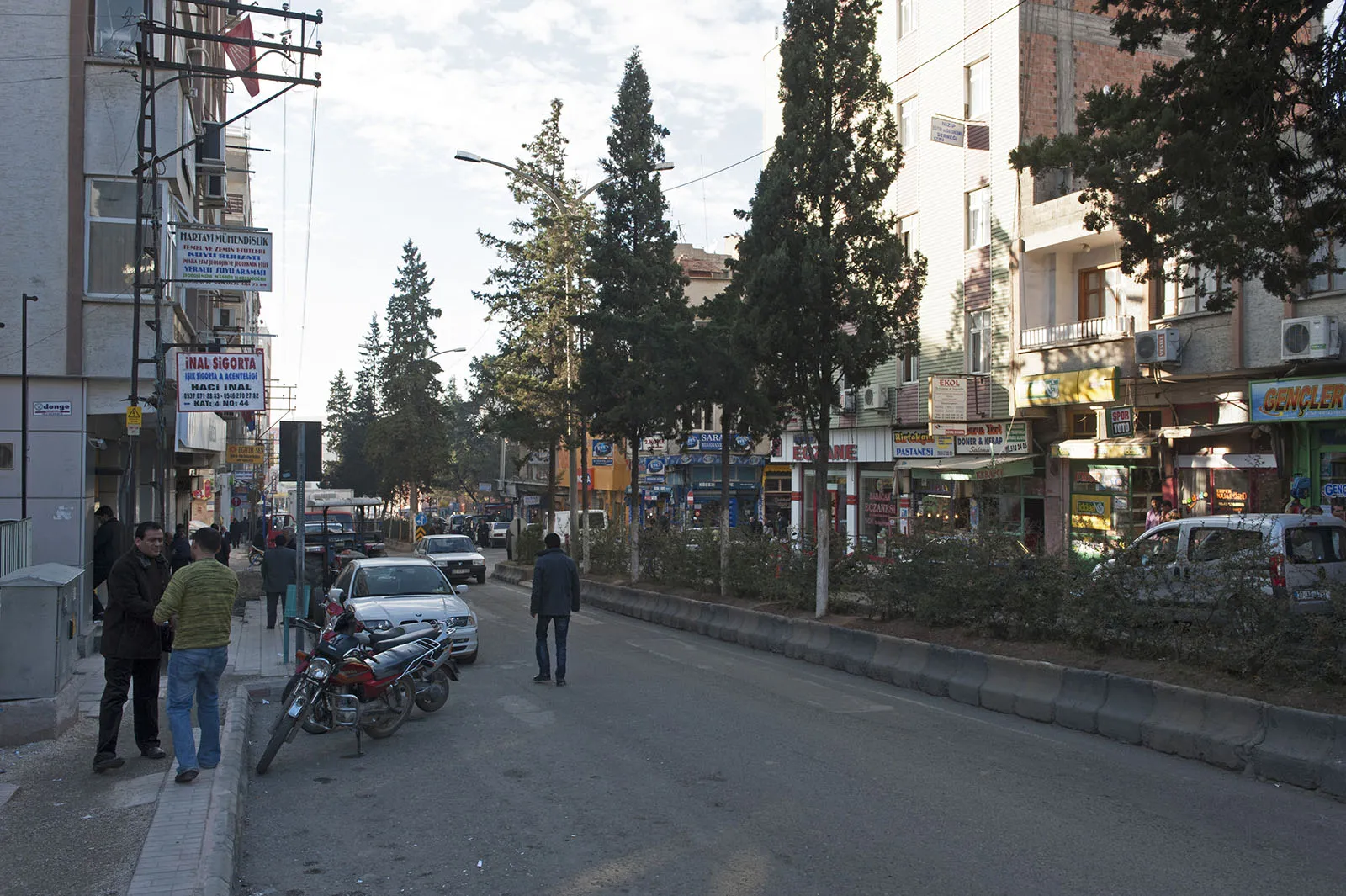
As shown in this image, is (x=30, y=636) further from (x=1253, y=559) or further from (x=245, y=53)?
(x=245, y=53)

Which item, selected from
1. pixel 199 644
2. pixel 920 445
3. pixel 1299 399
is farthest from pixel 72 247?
pixel 920 445

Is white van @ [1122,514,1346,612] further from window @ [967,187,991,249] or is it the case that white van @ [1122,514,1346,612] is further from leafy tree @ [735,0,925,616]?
window @ [967,187,991,249]

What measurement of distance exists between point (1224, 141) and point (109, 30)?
16.0m

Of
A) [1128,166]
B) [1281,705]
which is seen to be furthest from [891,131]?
[1281,705]

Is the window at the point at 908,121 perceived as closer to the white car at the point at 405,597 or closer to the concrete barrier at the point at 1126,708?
the white car at the point at 405,597

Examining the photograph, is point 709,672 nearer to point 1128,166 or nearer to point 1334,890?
point 1128,166

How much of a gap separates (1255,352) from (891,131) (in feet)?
28.3

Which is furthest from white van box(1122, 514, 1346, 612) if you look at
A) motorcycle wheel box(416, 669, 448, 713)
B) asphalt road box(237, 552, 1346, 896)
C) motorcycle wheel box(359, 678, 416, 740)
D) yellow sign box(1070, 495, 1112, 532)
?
yellow sign box(1070, 495, 1112, 532)

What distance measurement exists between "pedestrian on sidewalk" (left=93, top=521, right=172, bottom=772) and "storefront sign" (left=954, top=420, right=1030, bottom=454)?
71.6 feet

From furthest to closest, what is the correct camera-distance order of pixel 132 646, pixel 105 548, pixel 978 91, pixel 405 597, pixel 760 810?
1. pixel 978 91
2. pixel 105 548
3. pixel 405 597
4. pixel 132 646
5. pixel 760 810

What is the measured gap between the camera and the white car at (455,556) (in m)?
32.8

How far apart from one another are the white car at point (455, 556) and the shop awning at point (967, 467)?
13198mm

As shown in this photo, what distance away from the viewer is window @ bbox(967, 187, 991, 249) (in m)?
28.3

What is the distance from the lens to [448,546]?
3403 cm
